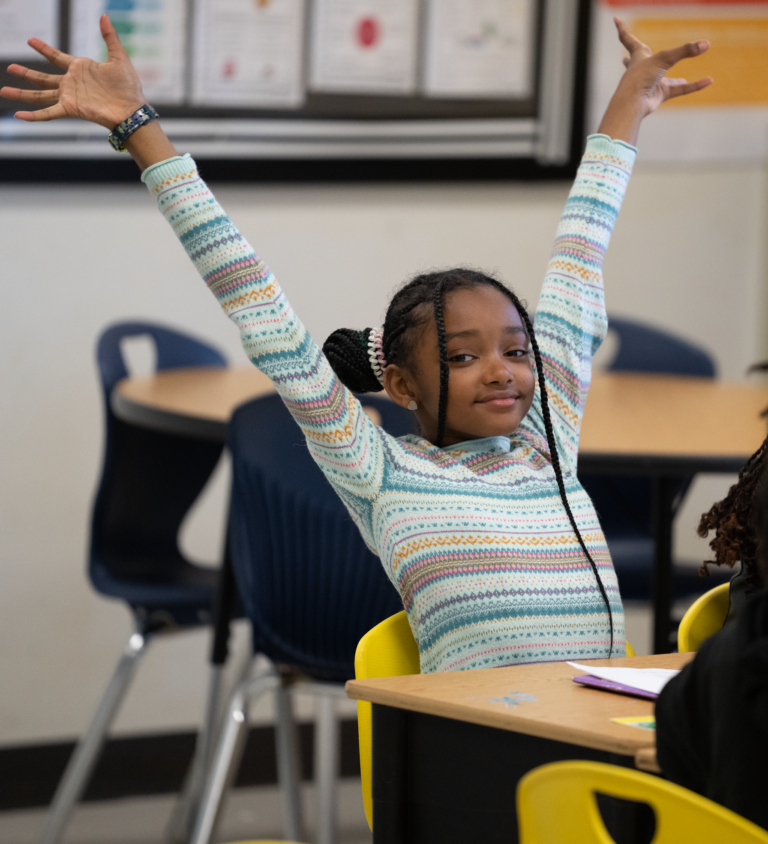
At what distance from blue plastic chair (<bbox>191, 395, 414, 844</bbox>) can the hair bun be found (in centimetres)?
43

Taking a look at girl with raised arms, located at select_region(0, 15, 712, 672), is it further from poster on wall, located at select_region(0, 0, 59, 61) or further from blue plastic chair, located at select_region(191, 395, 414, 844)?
poster on wall, located at select_region(0, 0, 59, 61)

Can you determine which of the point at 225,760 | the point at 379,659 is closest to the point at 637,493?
the point at 225,760

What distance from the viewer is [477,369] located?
4.38ft

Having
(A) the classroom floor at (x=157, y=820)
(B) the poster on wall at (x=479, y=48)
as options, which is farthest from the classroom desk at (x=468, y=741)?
(B) the poster on wall at (x=479, y=48)

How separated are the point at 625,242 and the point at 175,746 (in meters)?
1.83

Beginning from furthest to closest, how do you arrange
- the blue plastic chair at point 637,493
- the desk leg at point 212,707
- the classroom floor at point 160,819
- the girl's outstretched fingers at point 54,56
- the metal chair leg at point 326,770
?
the classroom floor at point 160,819
the blue plastic chair at point 637,493
the desk leg at point 212,707
the metal chair leg at point 326,770
the girl's outstretched fingers at point 54,56

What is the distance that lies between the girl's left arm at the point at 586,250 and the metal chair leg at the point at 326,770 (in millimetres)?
788

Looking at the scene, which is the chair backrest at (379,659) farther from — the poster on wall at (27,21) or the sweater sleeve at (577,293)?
the poster on wall at (27,21)

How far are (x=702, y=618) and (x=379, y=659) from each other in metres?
0.36

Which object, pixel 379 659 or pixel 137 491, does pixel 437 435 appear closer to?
pixel 379 659

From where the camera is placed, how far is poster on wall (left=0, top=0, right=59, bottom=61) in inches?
111

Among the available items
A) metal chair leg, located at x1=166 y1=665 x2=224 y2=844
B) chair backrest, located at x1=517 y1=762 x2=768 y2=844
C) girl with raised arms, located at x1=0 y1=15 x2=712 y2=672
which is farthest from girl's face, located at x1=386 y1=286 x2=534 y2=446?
metal chair leg, located at x1=166 y1=665 x2=224 y2=844

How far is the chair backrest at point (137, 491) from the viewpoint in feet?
7.95

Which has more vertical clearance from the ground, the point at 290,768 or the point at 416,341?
the point at 416,341
